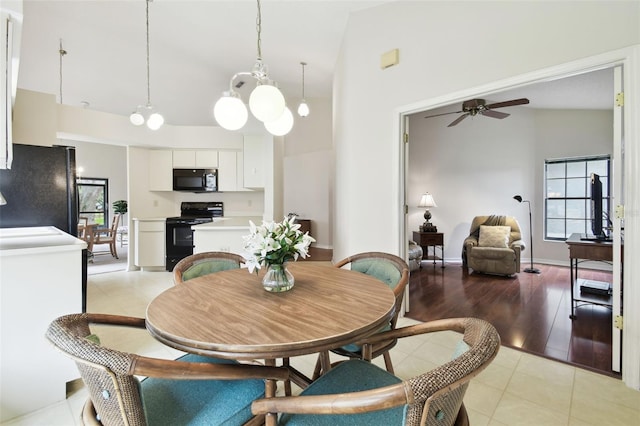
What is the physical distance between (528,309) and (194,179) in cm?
522

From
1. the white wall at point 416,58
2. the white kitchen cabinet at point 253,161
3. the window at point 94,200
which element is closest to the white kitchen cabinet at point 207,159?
the white kitchen cabinet at point 253,161

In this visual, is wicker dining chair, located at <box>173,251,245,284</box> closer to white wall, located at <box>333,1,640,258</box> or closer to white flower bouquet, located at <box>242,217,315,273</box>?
white flower bouquet, located at <box>242,217,315,273</box>

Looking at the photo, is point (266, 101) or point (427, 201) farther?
point (427, 201)

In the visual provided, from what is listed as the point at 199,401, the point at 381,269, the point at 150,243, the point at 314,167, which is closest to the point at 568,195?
the point at 314,167

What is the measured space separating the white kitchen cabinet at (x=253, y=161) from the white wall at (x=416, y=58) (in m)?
1.76

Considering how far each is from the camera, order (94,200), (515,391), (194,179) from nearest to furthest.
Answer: (515,391) → (194,179) → (94,200)

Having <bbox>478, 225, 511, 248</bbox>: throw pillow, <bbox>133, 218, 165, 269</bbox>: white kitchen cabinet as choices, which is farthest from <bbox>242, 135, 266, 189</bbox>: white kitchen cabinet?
<bbox>478, 225, 511, 248</bbox>: throw pillow

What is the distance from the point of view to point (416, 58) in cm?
272

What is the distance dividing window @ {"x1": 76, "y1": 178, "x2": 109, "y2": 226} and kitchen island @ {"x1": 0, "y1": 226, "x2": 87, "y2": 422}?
8.39 metres

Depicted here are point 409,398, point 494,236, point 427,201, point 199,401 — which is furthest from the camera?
A: point 427,201

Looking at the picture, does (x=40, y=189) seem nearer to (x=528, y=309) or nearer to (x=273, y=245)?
(x=273, y=245)

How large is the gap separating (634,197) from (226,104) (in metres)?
2.51

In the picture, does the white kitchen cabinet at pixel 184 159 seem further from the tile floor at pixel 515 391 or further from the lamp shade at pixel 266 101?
the lamp shade at pixel 266 101

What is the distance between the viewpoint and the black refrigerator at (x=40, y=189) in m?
2.79
